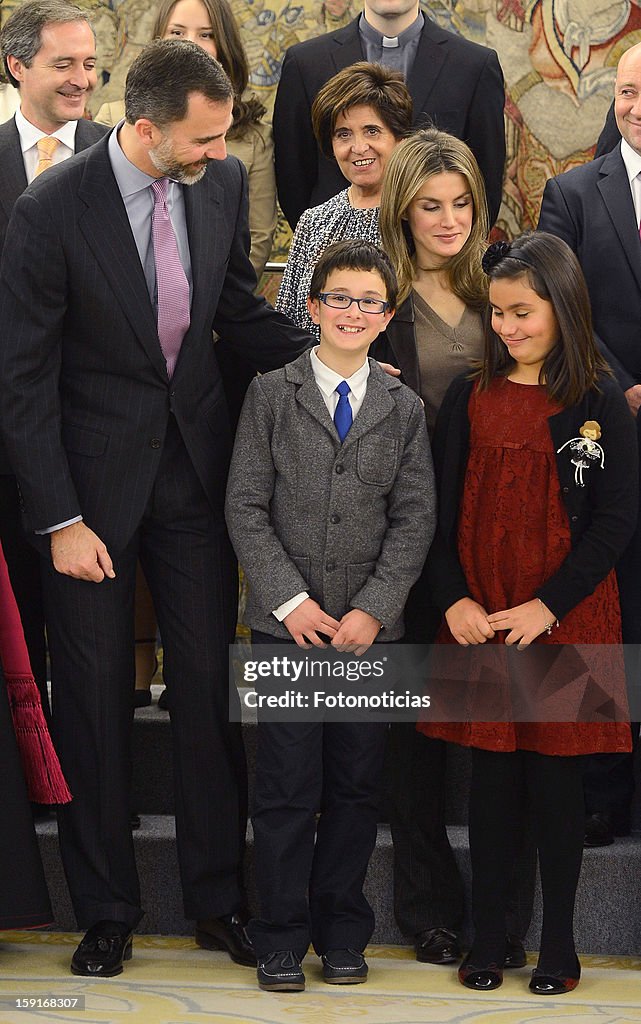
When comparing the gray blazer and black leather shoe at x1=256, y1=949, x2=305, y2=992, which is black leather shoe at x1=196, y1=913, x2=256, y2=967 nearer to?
black leather shoe at x1=256, y1=949, x2=305, y2=992

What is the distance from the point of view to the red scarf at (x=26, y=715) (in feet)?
8.90

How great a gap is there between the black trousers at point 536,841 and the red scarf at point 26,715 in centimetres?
80

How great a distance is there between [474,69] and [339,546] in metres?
1.43

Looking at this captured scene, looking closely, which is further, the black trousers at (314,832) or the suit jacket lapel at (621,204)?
the suit jacket lapel at (621,204)

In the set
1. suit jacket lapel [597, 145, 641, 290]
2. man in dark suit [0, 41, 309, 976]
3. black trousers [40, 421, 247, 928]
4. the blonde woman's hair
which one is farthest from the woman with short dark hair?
black trousers [40, 421, 247, 928]

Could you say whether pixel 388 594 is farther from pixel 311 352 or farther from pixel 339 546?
pixel 311 352

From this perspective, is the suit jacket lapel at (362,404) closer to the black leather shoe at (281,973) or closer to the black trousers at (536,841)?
the black trousers at (536,841)

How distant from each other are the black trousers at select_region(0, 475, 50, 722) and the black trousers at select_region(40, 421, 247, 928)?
270 millimetres

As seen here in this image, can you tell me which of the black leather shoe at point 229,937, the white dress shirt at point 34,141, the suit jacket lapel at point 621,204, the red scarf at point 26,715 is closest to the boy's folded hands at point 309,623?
the red scarf at point 26,715

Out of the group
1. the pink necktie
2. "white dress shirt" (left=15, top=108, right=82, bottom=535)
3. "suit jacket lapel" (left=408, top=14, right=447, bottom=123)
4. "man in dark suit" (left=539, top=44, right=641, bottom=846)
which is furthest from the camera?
"suit jacket lapel" (left=408, top=14, right=447, bottom=123)

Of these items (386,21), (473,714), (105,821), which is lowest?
(105,821)

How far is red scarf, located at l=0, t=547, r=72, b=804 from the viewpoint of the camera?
107 inches

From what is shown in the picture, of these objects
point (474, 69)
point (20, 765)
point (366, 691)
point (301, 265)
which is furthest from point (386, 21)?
point (20, 765)

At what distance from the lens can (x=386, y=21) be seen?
11.8 ft
